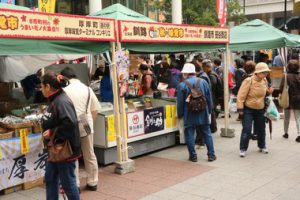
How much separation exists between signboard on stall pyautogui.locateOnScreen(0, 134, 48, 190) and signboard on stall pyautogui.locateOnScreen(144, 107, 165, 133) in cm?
219

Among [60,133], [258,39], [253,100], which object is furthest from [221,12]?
[60,133]

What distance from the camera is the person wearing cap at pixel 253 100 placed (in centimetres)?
708

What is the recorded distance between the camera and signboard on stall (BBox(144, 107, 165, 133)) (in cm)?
754

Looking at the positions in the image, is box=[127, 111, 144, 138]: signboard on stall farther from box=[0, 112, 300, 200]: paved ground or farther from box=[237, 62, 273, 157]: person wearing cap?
box=[237, 62, 273, 157]: person wearing cap

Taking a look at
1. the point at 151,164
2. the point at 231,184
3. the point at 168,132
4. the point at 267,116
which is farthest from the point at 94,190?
the point at 267,116

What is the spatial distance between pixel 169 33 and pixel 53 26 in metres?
2.48

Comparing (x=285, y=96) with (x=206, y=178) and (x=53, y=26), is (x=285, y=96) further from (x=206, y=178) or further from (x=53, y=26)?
(x=53, y=26)

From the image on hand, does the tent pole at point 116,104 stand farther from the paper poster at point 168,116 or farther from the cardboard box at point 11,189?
the paper poster at point 168,116

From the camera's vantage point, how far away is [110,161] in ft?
23.1

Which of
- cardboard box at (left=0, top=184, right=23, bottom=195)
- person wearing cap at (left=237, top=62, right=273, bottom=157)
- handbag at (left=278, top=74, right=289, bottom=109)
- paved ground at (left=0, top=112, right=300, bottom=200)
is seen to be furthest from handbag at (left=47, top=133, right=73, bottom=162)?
handbag at (left=278, top=74, right=289, bottom=109)

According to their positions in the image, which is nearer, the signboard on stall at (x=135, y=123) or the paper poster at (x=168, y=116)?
the signboard on stall at (x=135, y=123)

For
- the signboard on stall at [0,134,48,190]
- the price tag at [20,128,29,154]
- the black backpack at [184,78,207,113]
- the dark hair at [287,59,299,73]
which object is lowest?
the signboard on stall at [0,134,48,190]

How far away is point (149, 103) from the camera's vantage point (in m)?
8.37

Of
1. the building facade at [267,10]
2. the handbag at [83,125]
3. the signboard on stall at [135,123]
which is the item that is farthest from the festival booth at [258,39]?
the building facade at [267,10]
